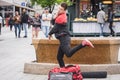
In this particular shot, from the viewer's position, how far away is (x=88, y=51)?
11.2m

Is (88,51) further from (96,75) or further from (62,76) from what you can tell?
(62,76)

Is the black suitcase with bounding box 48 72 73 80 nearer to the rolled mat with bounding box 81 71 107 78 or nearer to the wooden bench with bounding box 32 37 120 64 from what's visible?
the rolled mat with bounding box 81 71 107 78

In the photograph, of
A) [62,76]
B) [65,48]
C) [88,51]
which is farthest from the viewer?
[88,51]

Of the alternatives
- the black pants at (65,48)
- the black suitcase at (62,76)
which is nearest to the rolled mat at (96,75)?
the black pants at (65,48)

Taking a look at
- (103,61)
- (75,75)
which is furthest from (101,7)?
(75,75)

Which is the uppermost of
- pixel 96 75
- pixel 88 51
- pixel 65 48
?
pixel 65 48

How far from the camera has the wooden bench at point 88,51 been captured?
11164 mm

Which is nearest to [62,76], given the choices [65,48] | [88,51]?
[65,48]

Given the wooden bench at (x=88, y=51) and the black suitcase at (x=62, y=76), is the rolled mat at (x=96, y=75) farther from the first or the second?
the black suitcase at (x=62, y=76)

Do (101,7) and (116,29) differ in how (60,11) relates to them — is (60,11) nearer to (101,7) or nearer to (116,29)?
(116,29)

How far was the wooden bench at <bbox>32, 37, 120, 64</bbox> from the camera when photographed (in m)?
11.2

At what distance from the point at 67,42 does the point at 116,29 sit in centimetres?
1863

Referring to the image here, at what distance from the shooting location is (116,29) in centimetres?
2844

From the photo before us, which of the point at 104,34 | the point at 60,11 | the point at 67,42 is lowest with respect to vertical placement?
the point at 104,34
